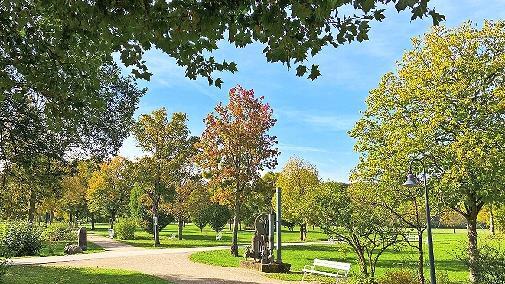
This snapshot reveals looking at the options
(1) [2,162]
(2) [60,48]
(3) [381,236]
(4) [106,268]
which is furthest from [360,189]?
(2) [60,48]

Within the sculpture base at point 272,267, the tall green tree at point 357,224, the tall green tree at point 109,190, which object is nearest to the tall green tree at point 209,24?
the tall green tree at point 357,224

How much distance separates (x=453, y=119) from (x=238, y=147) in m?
12.0

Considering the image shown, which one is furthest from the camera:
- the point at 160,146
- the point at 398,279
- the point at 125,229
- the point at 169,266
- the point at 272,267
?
the point at 125,229

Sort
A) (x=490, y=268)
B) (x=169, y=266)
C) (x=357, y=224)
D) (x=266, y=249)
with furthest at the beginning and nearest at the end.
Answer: (x=169, y=266)
(x=266, y=249)
(x=357, y=224)
(x=490, y=268)

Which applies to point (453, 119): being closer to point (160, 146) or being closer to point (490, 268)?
point (490, 268)

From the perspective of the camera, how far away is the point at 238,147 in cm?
2478

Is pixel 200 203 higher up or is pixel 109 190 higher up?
pixel 109 190

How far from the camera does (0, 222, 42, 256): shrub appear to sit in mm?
23248

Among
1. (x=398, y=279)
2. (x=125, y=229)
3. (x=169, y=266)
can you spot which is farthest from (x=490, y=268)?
(x=125, y=229)

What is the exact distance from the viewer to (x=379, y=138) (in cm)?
1912

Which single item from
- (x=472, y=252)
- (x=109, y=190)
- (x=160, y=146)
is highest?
(x=160, y=146)

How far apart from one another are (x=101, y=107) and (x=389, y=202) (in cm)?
1293

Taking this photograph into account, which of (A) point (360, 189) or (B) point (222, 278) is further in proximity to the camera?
(A) point (360, 189)

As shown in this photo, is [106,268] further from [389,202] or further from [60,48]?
[60,48]
